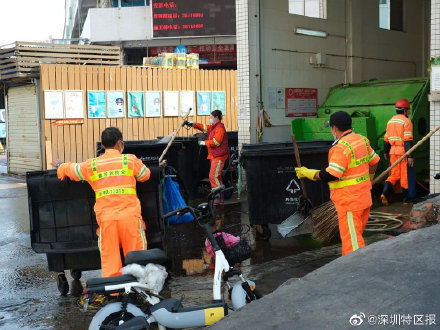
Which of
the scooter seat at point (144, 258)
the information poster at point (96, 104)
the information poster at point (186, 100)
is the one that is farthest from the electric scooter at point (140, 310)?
the information poster at point (186, 100)

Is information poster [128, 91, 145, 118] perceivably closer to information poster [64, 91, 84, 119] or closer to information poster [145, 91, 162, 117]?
information poster [145, 91, 162, 117]

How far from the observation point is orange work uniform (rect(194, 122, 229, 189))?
9.84 metres

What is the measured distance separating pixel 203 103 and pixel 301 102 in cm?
632

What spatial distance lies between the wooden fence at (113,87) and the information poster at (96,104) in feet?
0.36

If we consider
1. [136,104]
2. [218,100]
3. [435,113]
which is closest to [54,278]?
[435,113]

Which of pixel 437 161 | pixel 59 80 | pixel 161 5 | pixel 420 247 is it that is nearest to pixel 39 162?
pixel 59 80

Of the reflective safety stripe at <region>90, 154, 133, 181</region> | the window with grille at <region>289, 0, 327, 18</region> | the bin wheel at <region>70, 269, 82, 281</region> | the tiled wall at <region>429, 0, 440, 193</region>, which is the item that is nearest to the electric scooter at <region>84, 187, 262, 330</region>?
the reflective safety stripe at <region>90, 154, 133, 181</region>

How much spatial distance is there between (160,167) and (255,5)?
5.90m

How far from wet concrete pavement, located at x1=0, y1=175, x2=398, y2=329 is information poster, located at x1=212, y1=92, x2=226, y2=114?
9.96 meters

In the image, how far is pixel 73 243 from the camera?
5.53 meters

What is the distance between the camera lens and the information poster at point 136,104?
52.6 feet

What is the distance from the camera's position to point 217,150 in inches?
394

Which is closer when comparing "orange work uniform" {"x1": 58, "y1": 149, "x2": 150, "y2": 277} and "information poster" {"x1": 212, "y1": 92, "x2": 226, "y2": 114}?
"orange work uniform" {"x1": 58, "y1": 149, "x2": 150, "y2": 277}

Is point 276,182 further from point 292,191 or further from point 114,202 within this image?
point 114,202
